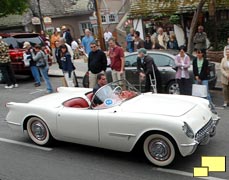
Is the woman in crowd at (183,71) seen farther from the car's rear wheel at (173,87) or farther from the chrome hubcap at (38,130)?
the chrome hubcap at (38,130)

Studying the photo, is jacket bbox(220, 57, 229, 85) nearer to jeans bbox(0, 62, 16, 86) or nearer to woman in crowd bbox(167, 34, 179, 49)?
jeans bbox(0, 62, 16, 86)

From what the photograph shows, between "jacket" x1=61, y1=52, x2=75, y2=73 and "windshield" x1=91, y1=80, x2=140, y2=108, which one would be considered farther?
"jacket" x1=61, y1=52, x2=75, y2=73

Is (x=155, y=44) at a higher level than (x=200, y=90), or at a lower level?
higher

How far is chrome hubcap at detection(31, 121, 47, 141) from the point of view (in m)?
6.30

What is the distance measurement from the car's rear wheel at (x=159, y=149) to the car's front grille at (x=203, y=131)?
39 cm

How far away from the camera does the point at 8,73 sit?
12.3m

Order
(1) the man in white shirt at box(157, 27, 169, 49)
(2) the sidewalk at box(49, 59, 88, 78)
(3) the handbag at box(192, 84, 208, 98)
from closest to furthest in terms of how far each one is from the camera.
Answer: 1. (3) the handbag at box(192, 84, 208, 98)
2. (2) the sidewalk at box(49, 59, 88, 78)
3. (1) the man in white shirt at box(157, 27, 169, 49)

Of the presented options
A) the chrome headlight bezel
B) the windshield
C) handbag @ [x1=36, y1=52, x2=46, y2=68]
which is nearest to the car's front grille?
the chrome headlight bezel

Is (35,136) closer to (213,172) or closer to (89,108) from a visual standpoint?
(89,108)

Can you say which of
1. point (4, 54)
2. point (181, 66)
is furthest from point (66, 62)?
point (181, 66)

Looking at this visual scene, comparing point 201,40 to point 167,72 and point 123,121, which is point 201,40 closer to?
point 167,72

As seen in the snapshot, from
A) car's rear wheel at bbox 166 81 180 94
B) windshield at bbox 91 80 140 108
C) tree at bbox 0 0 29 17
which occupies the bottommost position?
car's rear wheel at bbox 166 81 180 94

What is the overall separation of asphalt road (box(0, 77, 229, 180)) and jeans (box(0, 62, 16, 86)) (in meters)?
5.61

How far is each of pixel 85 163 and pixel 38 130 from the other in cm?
129
